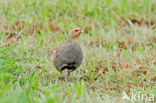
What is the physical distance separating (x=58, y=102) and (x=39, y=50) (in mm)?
3458

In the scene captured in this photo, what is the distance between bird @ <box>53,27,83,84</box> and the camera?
5.57 m

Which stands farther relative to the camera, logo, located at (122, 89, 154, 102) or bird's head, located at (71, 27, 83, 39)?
bird's head, located at (71, 27, 83, 39)

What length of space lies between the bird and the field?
0.75 ft

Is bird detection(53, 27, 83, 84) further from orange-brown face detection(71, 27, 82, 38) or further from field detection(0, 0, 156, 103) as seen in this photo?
field detection(0, 0, 156, 103)

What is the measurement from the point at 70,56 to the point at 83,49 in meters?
1.45

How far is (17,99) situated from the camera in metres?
3.52

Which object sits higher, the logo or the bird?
the bird

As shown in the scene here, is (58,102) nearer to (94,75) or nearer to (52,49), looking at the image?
(94,75)

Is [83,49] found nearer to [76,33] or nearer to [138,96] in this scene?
[76,33]

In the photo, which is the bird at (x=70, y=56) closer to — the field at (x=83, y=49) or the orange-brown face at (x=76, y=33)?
the orange-brown face at (x=76, y=33)

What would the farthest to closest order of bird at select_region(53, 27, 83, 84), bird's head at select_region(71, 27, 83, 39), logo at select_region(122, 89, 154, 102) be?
bird's head at select_region(71, 27, 83, 39) < bird at select_region(53, 27, 83, 84) < logo at select_region(122, 89, 154, 102)

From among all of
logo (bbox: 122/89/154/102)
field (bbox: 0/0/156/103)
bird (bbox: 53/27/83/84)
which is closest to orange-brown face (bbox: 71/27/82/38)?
bird (bbox: 53/27/83/84)

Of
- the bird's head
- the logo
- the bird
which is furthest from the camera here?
the bird's head

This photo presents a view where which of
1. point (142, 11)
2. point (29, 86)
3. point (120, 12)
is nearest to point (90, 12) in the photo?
point (120, 12)
